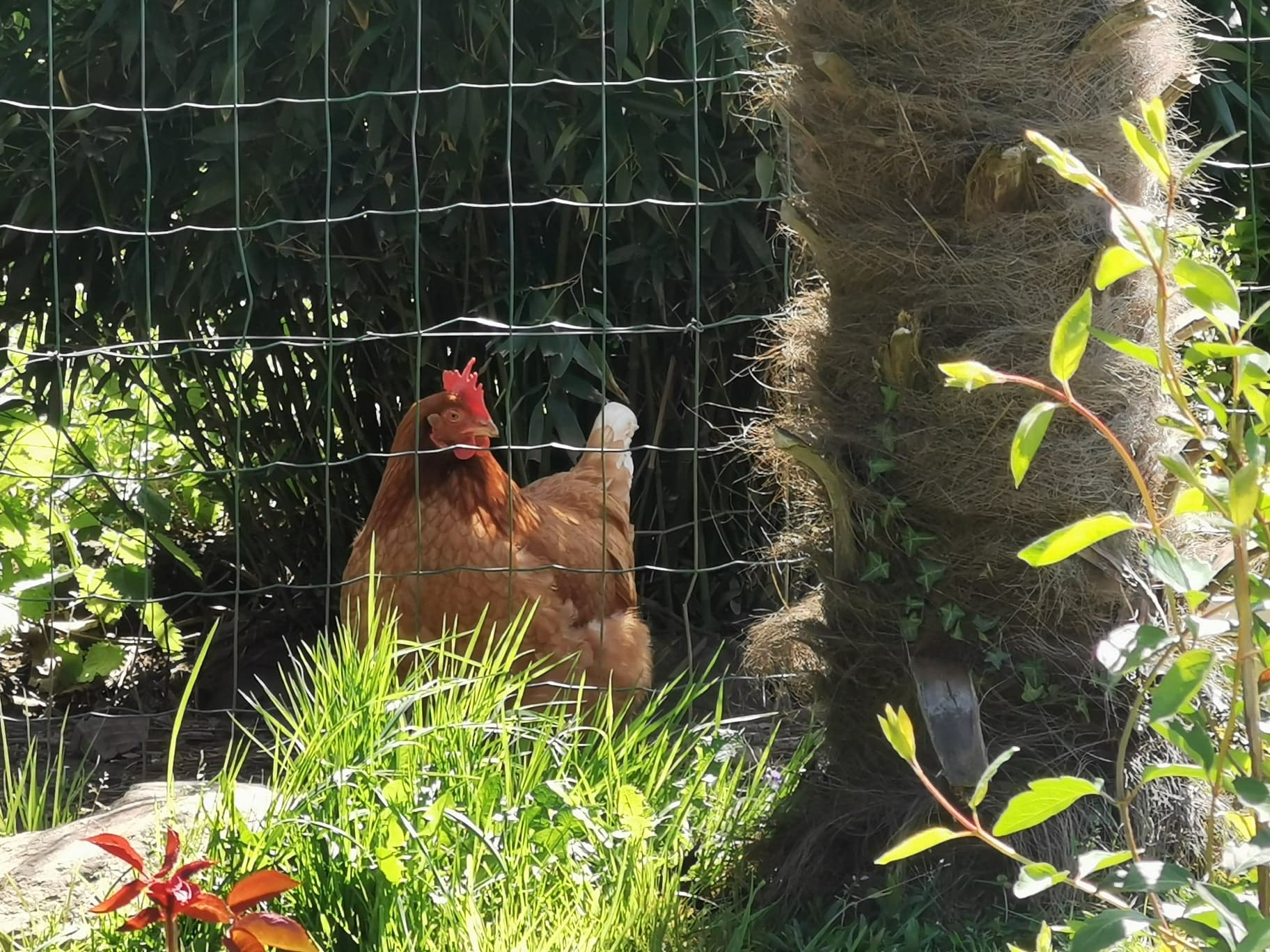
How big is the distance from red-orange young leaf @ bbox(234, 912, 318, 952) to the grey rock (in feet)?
1.65

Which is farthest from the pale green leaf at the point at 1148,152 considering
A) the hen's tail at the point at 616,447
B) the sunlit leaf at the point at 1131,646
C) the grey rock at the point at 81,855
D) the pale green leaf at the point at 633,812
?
the hen's tail at the point at 616,447

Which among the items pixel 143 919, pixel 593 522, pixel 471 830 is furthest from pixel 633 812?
pixel 593 522

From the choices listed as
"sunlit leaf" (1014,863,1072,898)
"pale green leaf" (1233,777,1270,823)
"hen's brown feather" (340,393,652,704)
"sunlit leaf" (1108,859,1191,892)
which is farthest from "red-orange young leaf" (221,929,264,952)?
"hen's brown feather" (340,393,652,704)

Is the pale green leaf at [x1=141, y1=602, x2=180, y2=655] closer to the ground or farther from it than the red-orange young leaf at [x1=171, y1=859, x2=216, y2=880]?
closer to the ground

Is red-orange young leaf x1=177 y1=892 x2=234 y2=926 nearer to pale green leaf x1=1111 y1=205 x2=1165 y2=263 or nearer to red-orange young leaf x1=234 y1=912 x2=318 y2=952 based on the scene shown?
red-orange young leaf x1=234 y1=912 x2=318 y2=952

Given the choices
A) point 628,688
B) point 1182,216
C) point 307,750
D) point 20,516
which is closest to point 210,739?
point 20,516

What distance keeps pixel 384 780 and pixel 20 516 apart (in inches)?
97.8

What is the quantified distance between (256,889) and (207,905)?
0.07 meters

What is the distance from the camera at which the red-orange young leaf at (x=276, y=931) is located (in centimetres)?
175

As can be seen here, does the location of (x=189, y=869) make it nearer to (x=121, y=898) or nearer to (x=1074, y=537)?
(x=121, y=898)

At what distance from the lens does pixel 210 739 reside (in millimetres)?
4461

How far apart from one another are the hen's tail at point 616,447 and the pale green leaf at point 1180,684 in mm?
2932

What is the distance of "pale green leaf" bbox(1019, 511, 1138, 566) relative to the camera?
1283 mm

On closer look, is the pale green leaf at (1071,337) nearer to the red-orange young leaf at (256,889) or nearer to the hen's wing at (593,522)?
the red-orange young leaf at (256,889)
